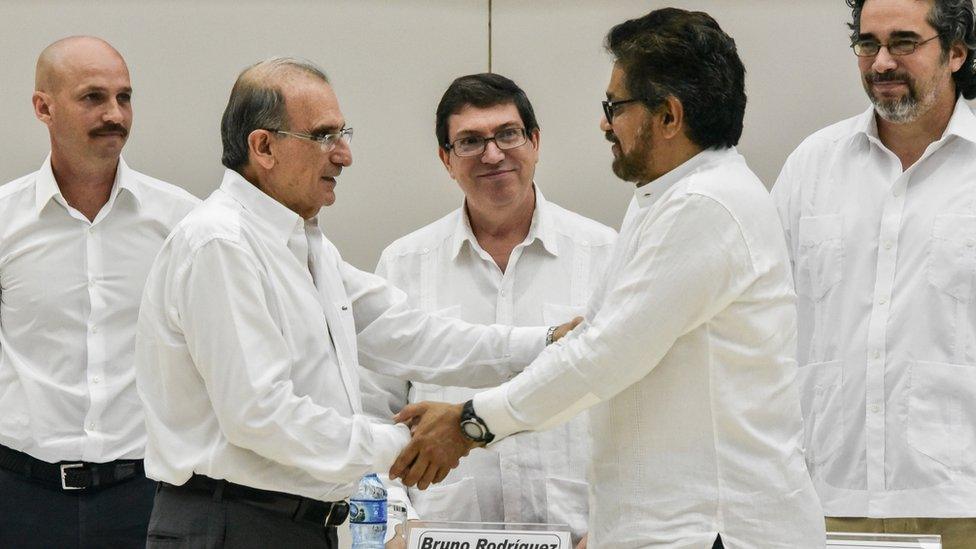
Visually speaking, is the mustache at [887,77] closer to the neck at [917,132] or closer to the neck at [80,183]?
the neck at [917,132]

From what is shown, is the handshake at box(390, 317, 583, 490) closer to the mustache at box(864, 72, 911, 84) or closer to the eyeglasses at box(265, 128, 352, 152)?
the eyeglasses at box(265, 128, 352, 152)

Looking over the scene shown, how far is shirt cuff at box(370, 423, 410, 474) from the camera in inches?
112

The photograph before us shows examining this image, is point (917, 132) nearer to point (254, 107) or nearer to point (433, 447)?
point (433, 447)

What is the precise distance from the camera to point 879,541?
116 inches

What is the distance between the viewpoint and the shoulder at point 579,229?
3668 millimetres

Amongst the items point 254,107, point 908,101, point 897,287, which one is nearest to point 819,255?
point 897,287

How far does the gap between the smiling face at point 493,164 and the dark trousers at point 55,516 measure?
4.20 ft

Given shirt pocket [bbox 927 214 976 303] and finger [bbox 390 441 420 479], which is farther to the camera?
shirt pocket [bbox 927 214 976 303]

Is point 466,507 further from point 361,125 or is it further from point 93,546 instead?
point 361,125

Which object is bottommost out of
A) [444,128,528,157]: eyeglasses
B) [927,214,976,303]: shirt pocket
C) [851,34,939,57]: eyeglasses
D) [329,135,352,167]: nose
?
[927,214,976,303]: shirt pocket

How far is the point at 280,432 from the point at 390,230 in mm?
1875

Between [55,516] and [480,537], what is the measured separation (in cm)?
128

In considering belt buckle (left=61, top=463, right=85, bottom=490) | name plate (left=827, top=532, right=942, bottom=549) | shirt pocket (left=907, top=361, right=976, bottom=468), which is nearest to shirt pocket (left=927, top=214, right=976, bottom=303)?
shirt pocket (left=907, top=361, right=976, bottom=468)

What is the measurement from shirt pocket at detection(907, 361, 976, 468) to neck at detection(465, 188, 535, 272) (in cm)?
108
